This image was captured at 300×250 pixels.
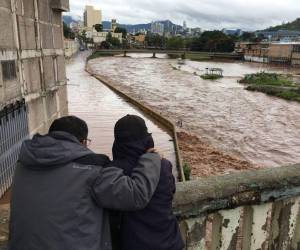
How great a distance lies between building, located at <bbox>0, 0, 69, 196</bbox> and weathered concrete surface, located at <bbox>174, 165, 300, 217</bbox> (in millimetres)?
6087

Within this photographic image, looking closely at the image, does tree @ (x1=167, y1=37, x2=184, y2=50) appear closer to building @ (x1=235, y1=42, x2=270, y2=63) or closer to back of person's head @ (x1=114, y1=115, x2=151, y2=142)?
building @ (x1=235, y1=42, x2=270, y2=63)

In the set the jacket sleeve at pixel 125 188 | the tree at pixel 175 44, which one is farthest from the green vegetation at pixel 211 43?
the jacket sleeve at pixel 125 188

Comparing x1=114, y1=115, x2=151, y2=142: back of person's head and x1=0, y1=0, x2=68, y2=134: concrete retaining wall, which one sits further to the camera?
x1=0, y1=0, x2=68, y2=134: concrete retaining wall

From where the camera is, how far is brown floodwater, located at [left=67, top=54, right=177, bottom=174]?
16.3 metres

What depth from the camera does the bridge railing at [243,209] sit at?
2.22 meters

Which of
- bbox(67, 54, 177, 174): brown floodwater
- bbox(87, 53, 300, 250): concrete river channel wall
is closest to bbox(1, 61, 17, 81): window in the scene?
bbox(87, 53, 300, 250): concrete river channel wall

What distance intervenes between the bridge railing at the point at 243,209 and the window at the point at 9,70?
20.3ft

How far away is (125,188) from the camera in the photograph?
5.91 feet

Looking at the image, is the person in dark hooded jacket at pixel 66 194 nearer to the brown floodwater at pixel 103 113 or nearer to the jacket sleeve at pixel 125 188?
the jacket sleeve at pixel 125 188

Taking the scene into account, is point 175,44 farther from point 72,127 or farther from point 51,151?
point 51,151

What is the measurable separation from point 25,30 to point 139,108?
18.4 m

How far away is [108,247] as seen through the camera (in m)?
1.94

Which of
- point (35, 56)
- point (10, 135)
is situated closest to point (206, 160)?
point (35, 56)

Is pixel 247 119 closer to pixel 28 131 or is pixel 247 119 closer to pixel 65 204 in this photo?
pixel 28 131
